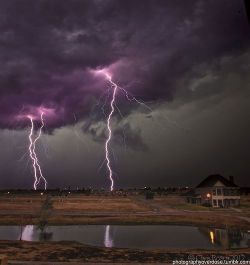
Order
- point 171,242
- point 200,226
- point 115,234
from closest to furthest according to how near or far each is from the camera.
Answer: point 171,242 → point 115,234 → point 200,226

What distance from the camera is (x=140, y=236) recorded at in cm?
3875

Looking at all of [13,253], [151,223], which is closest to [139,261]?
[13,253]

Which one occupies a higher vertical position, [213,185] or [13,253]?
[213,185]

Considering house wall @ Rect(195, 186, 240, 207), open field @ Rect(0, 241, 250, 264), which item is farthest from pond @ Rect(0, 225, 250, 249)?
house wall @ Rect(195, 186, 240, 207)

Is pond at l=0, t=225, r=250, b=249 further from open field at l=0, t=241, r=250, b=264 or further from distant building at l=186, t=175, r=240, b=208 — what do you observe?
distant building at l=186, t=175, r=240, b=208

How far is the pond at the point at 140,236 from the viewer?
34169 mm

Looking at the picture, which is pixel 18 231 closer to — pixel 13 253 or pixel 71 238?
pixel 71 238

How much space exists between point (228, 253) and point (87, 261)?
33.2 ft

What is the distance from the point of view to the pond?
112 feet

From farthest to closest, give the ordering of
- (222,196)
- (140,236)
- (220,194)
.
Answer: (220,194), (222,196), (140,236)

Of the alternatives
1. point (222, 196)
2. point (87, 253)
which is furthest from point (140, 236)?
point (222, 196)

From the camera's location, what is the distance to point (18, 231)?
41875 mm

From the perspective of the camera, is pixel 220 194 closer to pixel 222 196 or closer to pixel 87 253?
pixel 222 196

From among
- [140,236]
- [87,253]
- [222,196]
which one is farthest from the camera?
[222,196]
